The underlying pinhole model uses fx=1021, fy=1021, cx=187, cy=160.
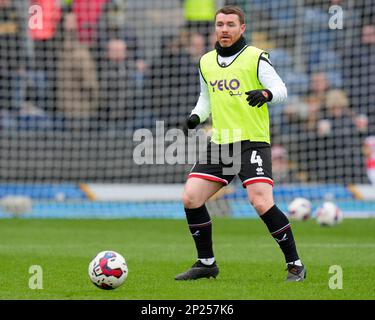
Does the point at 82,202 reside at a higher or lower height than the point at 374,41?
lower

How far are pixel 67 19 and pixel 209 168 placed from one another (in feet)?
35.3

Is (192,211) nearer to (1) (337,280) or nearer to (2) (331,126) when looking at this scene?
(1) (337,280)

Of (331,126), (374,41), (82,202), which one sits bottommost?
(82,202)

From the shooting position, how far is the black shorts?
850cm

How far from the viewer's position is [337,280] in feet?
27.2

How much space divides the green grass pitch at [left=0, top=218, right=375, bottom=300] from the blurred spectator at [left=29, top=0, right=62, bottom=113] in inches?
151

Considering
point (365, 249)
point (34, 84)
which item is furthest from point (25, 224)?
point (365, 249)

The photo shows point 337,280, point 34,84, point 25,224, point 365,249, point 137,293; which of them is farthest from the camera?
point 34,84

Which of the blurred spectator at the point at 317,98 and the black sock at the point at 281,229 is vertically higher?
the blurred spectator at the point at 317,98

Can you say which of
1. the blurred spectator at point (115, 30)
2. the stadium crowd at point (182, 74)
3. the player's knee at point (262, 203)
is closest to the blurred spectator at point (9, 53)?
the stadium crowd at point (182, 74)

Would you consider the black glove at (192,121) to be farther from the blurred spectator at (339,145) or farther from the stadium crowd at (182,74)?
the blurred spectator at (339,145)

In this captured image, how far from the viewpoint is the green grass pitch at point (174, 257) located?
780 cm

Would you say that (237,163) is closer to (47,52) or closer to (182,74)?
(182,74)

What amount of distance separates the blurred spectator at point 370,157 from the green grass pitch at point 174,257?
1.69m
